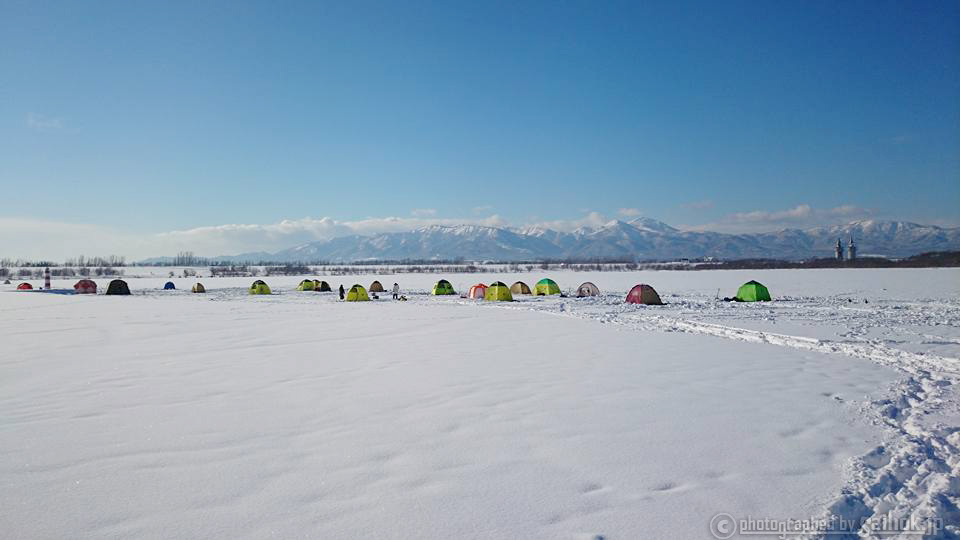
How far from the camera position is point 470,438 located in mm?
4984

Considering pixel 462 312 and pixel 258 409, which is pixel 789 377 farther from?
pixel 462 312

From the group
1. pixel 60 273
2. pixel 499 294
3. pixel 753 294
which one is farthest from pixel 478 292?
pixel 60 273

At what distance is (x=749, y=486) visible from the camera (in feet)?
12.5

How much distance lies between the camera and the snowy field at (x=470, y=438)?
3.42m

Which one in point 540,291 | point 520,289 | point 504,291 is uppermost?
point 504,291

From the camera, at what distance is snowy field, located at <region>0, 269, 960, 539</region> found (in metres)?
3.42

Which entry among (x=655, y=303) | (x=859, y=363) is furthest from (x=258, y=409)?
(x=655, y=303)

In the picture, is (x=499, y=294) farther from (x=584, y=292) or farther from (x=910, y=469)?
(x=910, y=469)

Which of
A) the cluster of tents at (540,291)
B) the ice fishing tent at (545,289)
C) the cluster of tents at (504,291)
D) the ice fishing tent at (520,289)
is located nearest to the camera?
the cluster of tents at (540,291)

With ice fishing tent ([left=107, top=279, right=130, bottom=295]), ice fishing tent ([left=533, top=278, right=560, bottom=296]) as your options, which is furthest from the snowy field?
ice fishing tent ([left=107, top=279, right=130, bottom=295])

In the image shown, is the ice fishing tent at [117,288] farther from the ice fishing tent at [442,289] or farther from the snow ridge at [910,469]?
the snow ridge at [910,469]

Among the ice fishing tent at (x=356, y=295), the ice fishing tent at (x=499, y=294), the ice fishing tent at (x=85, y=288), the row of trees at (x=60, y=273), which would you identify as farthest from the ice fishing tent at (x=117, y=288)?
the row of trees at (x=60, y=273)

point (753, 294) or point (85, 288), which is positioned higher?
point (85, 288)

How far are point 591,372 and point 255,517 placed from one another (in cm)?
589
